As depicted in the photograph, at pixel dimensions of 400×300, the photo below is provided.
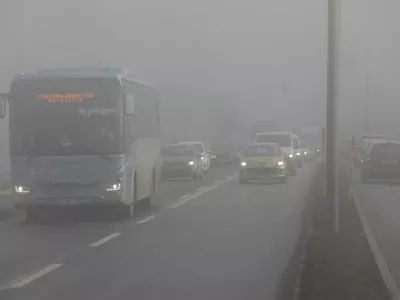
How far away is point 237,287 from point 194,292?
25.2 inches

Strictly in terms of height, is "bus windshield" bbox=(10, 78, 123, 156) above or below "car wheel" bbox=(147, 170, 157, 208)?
above

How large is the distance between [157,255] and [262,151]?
2458cm

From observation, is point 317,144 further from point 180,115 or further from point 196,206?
point 196,206

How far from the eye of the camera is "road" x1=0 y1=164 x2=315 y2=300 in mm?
10688

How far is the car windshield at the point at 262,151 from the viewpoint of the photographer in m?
38.2

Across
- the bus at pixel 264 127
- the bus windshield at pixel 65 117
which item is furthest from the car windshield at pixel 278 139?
the bus windshield at pixel 65 117

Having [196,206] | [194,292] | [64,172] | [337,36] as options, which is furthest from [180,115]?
[194,292]

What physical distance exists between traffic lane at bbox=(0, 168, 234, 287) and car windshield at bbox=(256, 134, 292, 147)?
933 inches

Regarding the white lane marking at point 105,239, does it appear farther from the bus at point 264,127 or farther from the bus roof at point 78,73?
the bus at point 264,127

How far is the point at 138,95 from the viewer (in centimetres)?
2227

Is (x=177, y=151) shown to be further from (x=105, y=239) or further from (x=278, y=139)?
(x=105, y=239)

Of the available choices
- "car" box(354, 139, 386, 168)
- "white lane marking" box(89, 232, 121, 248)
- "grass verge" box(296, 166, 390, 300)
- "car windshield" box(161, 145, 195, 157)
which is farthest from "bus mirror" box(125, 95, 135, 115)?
"car windshield" box(161, 145, 195, 157)

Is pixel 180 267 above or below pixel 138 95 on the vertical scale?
below

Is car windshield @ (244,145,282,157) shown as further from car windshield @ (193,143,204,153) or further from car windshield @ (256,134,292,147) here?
car windshield @ (256,134,292,147)
